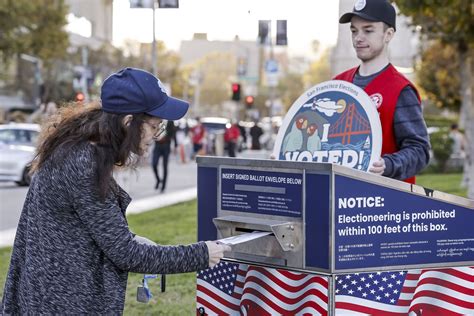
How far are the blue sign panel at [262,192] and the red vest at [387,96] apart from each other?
3.01ft

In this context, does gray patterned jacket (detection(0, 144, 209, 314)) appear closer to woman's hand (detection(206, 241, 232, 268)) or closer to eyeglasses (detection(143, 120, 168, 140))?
woman's hand (detection(206, 241, 232, 268))

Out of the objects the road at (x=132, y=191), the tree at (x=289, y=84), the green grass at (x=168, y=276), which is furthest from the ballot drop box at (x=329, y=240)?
the tree at (x=289, y=84)

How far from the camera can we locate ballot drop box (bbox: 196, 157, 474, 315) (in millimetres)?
3938

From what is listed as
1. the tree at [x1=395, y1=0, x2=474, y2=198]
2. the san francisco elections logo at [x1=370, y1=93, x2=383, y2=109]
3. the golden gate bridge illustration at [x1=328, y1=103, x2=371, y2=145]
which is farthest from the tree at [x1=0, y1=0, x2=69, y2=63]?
the golden gate bridge illustration at [x1=328, y1=103, x2=371, y2=145]

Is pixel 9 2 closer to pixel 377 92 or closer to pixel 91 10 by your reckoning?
pixel 91 10

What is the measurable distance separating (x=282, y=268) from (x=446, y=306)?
0.80 m

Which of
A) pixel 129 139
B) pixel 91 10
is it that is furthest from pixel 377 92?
pixel 91 10

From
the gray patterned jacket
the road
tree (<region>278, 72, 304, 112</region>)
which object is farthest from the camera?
tree (<region>278, 72, 304, 112</region>)

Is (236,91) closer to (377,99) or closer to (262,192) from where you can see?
(377,99)

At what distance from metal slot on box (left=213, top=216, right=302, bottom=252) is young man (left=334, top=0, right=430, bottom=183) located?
2.95ft

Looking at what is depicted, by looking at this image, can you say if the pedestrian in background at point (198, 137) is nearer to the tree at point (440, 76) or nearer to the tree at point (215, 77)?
the tree at point (440, 76)

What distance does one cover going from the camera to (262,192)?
418 cm

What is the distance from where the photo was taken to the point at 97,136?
3713mm

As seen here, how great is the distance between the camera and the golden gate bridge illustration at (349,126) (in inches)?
181
